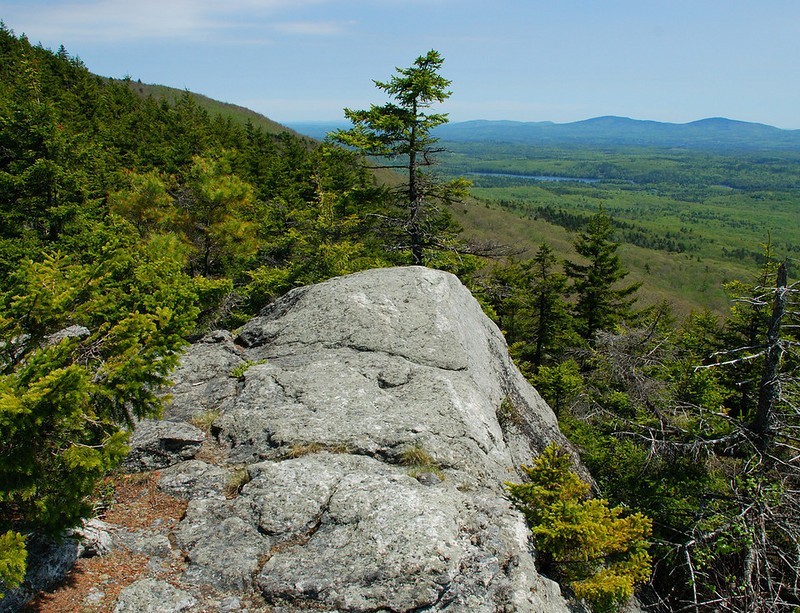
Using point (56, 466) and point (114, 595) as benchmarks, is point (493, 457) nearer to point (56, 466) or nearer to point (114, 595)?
point (114, 595)

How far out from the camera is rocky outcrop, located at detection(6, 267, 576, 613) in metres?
5.65

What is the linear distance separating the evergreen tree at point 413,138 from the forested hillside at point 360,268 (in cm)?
9

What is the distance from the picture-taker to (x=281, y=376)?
32.6 feet

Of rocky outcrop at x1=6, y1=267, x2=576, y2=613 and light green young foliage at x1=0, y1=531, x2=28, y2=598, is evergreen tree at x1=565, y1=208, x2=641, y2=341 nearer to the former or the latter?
rocky outcrop at x1=6, y1=267, x2=576, y2=613

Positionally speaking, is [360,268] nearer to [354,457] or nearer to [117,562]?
[354,457]

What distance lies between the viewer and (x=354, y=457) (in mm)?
7699

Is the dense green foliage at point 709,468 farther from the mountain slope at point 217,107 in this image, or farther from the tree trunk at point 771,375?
the mountain slope at point 217,107

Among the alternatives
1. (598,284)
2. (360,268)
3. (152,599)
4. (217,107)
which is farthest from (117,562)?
(217,107)

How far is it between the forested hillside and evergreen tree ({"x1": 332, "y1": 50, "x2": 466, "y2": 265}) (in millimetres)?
94

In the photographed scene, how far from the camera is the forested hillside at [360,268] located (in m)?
5.49

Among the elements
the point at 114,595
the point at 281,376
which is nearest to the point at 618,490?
the point at 281,376

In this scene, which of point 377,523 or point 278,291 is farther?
point 278,291

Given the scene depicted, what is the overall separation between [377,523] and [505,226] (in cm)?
14440

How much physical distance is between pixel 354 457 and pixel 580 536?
3309 mm
